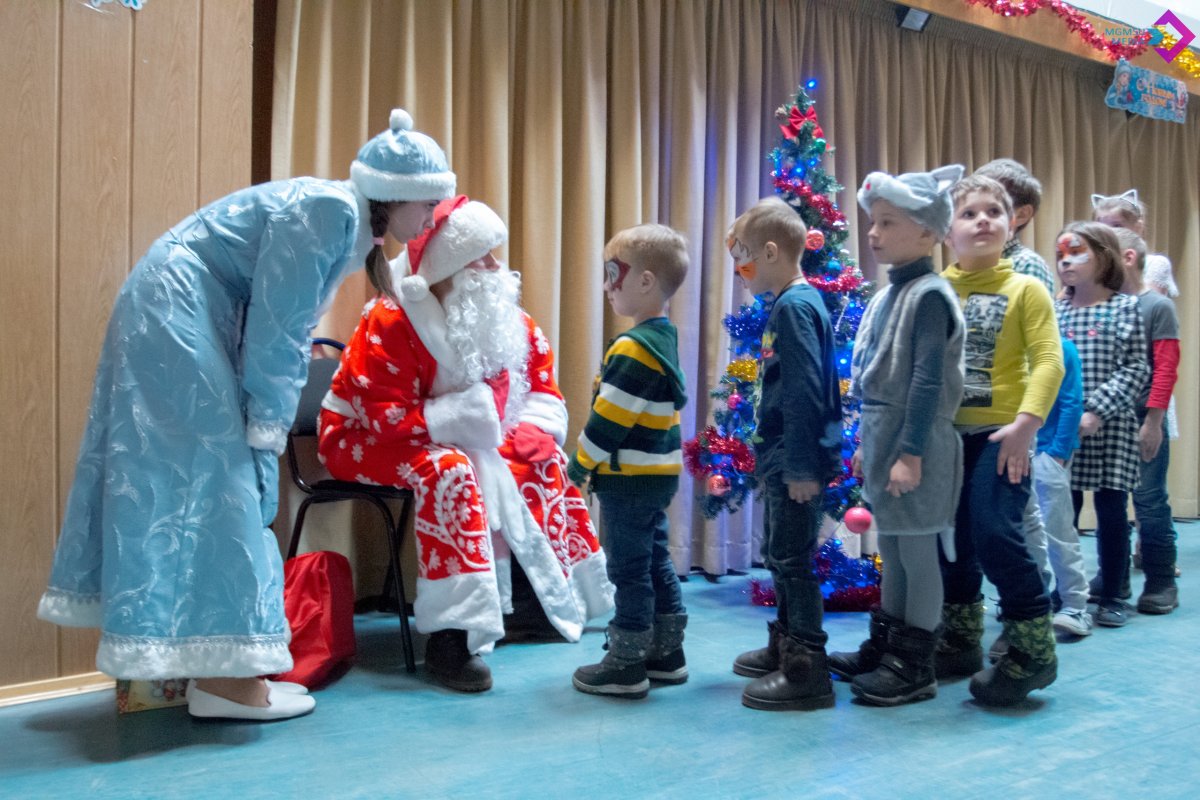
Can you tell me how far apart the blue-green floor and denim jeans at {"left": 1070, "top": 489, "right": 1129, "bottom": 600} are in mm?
665

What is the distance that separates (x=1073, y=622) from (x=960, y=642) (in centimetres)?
64

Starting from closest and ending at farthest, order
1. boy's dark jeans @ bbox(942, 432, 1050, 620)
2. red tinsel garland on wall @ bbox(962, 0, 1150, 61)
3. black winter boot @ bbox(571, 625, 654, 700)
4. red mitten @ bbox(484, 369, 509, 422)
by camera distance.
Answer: boy's dark jeans @ bbox(942, 432, 1050, 620) → black winter boot @ bbox(571, 625, 654, 700) → red mitten @ bbox(484, 369, 509, 422) → red tinsel garland on wall @ bbox(962, 0, 1150, 61)

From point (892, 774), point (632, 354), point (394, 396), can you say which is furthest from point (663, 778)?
point (394, 396)

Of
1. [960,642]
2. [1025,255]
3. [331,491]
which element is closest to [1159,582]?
[960,642]

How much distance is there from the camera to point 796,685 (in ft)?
7.53

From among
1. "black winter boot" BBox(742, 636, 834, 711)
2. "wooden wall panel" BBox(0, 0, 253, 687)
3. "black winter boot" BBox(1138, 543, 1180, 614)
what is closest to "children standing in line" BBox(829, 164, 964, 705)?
"black winter boot" BBox(742, 636, 834, 711)

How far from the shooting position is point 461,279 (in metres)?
2.80

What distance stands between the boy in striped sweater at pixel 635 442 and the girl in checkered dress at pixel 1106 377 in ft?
5.42

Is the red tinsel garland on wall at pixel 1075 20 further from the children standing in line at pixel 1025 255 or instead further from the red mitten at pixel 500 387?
the red mitten at pixel 500 387

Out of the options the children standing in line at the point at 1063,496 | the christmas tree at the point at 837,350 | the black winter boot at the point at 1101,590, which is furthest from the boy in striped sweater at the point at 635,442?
the black winter boot at the point at 1101,590

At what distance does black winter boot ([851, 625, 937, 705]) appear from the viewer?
231 centimetres

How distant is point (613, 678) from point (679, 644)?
230 millimetres

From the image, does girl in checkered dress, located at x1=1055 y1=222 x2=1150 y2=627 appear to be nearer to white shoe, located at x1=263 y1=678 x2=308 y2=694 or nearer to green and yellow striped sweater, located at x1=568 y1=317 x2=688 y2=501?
green and yellow striped sweater, located at x1=568 y1=317 x2=688 y2=501

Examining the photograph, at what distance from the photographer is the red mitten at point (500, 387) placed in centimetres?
287
